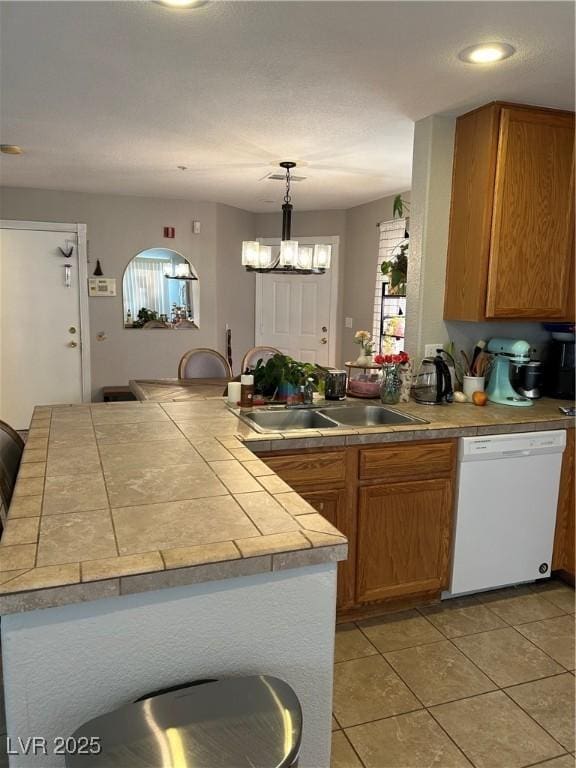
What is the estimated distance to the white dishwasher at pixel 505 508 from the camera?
8.27ft

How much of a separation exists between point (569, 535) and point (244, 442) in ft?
5.84

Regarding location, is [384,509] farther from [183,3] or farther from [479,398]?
[183,3]

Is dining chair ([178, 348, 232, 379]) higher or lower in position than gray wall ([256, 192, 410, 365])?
lower

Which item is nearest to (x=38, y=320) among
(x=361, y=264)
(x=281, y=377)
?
(x=361, y=264)

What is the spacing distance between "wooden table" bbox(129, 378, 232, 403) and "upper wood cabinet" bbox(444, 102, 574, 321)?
1556 mm

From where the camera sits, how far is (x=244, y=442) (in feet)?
7.04

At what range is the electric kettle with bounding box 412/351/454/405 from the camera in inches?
114

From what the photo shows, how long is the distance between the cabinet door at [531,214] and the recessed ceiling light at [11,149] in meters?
2.94

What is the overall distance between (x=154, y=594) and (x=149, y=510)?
278 mm

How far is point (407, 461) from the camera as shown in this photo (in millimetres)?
2424

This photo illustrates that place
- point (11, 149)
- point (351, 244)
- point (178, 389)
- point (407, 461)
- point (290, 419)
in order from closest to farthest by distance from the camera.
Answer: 1. point (407, 461)
2. point (290, 419)
3. point (178, 389)
4. point (11, 149)
5. point (351, 244)

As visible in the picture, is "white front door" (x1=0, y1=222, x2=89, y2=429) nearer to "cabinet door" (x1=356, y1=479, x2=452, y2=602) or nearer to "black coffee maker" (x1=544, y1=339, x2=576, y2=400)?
"cabinet door" (x1=356, y1=479, x2=452, y2=602)

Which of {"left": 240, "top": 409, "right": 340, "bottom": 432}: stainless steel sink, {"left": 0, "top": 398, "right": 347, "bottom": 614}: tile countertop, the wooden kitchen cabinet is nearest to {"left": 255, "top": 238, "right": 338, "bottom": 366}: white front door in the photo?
{"left": 240, "top": 409, "right": 340, "bottom": 432}: stainless steel sink

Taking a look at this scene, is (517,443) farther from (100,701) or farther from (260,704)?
(100,701)
